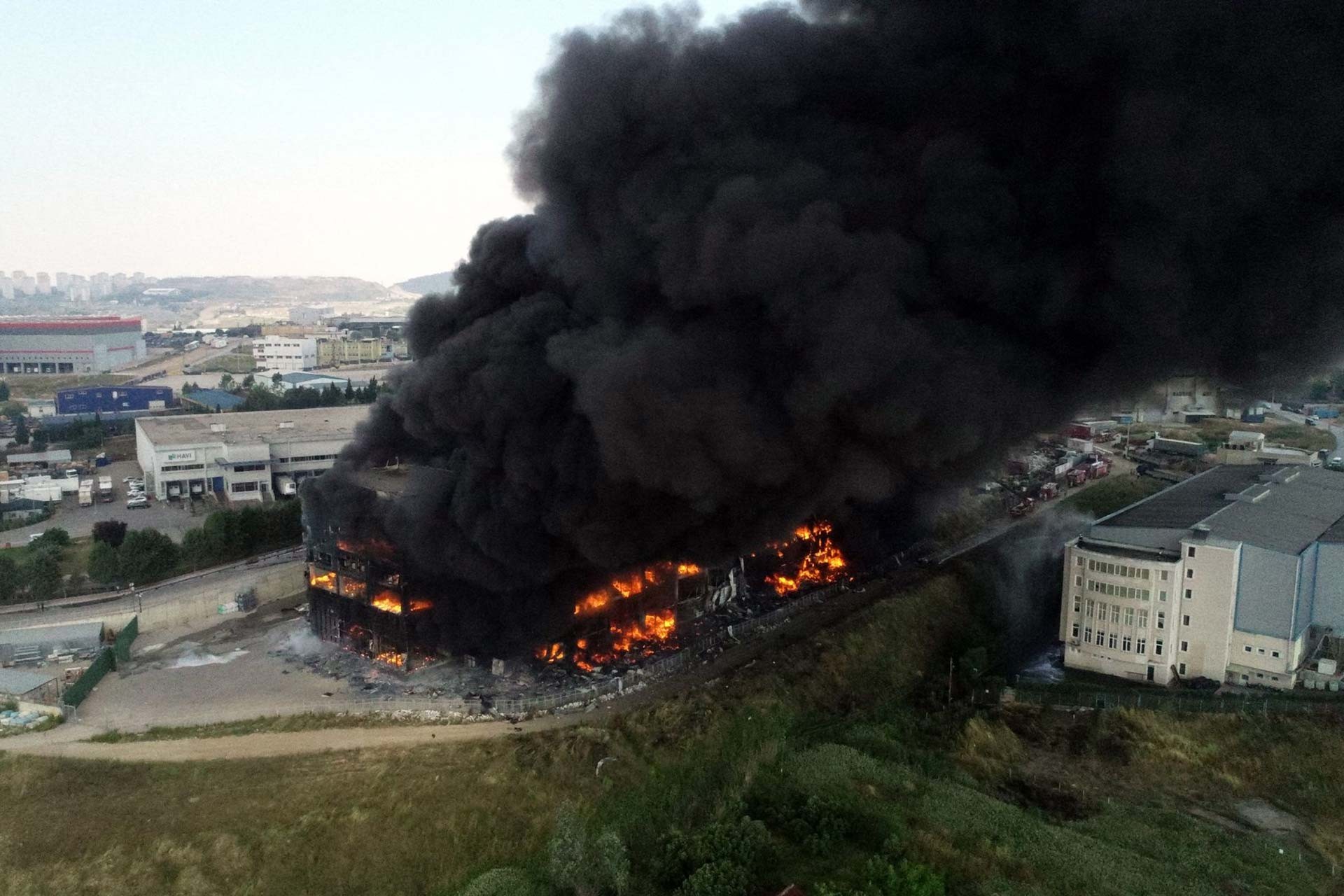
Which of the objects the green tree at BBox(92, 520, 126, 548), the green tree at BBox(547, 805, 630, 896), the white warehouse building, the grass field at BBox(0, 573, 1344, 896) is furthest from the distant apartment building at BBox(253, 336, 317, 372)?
the green tree at BBox(547, 805, 630, 896)

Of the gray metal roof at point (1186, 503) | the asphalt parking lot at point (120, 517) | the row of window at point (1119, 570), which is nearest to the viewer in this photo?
the row of window at point (1119, 570)

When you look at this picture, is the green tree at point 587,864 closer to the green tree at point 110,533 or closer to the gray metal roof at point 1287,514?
the gray metal roof at point 1287,514

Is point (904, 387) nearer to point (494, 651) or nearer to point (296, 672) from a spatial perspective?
point (494, 651)

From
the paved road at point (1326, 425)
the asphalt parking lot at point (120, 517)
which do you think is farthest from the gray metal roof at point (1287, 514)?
the asphalt parking lot at point (120, 517)

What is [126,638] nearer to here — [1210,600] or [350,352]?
[1210,600]

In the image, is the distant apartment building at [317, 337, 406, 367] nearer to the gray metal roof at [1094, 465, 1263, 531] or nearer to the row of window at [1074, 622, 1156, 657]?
the gray metal roof at [1094, 465, 1263, 531]

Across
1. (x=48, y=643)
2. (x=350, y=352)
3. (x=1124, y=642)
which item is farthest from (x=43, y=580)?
(x=350, y=352)

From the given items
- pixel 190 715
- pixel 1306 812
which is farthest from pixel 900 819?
pixel 190 715
